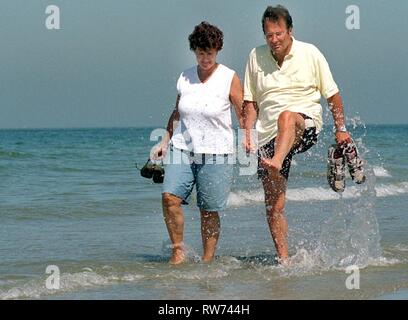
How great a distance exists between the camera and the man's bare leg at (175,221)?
6637 millimetres

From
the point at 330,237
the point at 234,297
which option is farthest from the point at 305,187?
the point at 234,297

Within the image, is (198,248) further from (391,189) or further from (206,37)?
(391,189)

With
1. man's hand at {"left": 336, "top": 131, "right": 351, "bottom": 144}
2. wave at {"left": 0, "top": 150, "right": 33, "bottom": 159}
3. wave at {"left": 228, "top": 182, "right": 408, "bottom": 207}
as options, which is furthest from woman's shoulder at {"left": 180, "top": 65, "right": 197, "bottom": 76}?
wave at {"left": 0, "top": 150, "right": 33, "bottom": 159}

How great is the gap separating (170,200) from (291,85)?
1269mm

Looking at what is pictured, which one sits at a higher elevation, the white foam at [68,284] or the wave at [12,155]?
the white foam at [68,284]

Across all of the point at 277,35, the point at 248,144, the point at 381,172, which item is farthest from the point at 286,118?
the point at 381,172

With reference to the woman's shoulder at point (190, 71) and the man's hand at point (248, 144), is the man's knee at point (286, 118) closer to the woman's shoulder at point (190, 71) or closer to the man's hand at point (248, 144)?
the man's hand at point (248, 144)

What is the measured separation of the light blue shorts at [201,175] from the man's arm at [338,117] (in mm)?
838

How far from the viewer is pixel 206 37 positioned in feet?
20.8

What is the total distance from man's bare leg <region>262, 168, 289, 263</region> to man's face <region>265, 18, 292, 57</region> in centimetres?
97

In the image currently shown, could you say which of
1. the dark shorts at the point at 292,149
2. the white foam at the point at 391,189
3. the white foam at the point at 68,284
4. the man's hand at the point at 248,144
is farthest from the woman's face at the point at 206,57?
the white foam at the point at 391,189

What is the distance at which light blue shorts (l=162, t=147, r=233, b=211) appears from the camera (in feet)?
21.6

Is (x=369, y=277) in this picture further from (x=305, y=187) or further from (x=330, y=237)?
(x=305, y=187)

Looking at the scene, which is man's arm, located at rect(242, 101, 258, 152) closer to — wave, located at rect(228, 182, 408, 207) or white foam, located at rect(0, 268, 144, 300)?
white foam, located at rect(0, 268, 144, 300)
